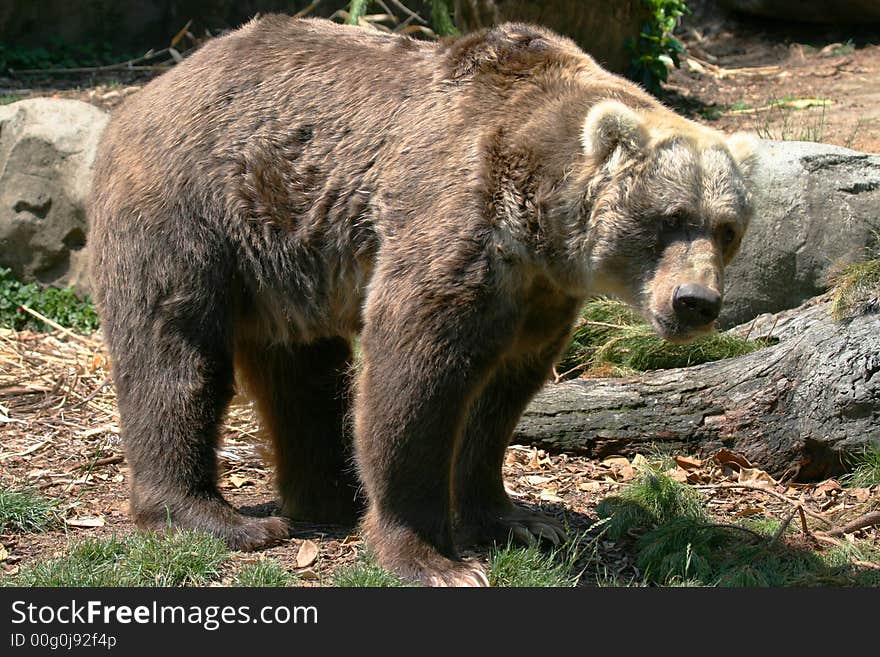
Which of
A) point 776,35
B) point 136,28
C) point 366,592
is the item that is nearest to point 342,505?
point 366,592

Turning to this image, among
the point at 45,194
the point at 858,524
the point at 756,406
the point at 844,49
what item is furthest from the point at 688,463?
the point at 844,49

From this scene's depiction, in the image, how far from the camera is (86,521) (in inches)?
255

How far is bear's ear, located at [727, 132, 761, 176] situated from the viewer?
5361 millimetres

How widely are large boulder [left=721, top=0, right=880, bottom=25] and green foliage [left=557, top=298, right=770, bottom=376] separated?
375 inches

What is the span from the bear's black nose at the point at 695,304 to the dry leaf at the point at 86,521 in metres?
3.57

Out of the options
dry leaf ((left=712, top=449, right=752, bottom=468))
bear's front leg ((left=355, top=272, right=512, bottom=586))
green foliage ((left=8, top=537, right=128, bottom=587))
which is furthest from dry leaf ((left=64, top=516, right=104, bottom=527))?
dry leaf ((left=712, top=449, right=752, bottom=468))

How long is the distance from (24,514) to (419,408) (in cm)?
263

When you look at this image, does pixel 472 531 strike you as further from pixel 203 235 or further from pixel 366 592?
pixel 203 235

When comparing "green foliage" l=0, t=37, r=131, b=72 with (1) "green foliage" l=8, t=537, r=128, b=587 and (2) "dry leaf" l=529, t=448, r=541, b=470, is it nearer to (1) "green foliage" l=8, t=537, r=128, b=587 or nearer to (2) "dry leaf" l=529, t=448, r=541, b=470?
(2) "dry leaf" l=529, t=448, r=541, b=470

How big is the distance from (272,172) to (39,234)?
5.58 m

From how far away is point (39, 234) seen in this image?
10531 millimetres

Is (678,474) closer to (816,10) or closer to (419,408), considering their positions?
(419,408)

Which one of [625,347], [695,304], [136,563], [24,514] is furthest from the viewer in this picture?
[625,347]

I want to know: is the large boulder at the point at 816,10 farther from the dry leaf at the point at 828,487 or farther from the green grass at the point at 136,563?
the green grass at the point at 136,563
